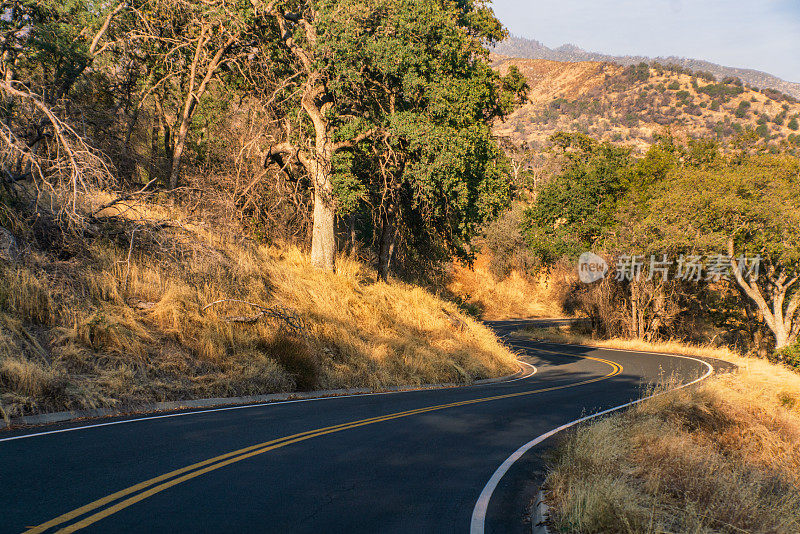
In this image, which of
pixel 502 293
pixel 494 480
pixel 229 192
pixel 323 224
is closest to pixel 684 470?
pixel 494 480

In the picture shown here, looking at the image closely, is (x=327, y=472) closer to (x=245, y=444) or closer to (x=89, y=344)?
(x=245, y=444)

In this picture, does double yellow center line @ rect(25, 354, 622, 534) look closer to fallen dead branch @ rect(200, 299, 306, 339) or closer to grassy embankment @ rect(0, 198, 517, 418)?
grassy embankment @ rect(0, 198, 517, 418)

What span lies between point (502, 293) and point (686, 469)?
5424 cm

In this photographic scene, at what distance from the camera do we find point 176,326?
12.1 m

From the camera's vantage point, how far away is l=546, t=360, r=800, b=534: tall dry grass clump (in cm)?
505

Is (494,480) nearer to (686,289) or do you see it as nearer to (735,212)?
(735,212)

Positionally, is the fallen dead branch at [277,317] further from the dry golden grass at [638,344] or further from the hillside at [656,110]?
the hillside at [656,110]

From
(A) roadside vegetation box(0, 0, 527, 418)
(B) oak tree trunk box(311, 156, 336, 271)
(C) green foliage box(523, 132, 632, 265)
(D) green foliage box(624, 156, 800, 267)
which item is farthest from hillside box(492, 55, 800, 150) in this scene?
(B) oak tree trunk box(311, 156, 336, 271)

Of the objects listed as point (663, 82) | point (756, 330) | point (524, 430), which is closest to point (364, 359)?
point (524, 430)

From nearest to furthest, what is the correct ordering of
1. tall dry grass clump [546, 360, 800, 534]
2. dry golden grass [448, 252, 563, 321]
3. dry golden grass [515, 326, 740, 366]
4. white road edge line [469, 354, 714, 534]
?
1. tall dry grass clump [546, 360, 800, 534]
2. white road edge line [469, 354, 714, 534]
3. dry golden grass [515, 326, 740, 366]
4. dry golden grass [448, 252, 563, 321]

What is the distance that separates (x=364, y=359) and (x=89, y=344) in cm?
754

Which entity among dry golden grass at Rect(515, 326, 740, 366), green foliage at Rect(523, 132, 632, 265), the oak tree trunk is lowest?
dry golden grass at Rect(515, 326, 740, 366)

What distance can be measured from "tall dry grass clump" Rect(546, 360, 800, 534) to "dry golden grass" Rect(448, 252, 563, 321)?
147 feet

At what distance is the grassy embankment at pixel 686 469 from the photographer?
5059 mm
